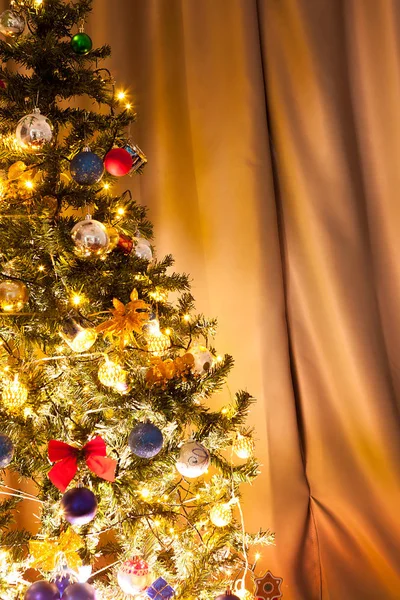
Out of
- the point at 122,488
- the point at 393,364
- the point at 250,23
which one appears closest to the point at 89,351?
the point at 122,488

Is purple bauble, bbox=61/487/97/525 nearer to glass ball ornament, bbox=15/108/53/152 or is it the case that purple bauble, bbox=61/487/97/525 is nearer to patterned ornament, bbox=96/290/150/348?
patterned ornament, bbox=96/290/150/348

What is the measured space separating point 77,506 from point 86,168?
581 mm

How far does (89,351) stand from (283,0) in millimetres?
1219

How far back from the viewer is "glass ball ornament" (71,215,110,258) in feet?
3.18

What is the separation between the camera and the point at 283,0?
5.36 feet

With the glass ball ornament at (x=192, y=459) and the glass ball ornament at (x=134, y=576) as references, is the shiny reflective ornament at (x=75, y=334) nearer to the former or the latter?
the glass ball ornament at (x=192, y=459)

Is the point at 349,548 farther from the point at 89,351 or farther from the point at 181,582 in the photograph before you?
the point at 89,351

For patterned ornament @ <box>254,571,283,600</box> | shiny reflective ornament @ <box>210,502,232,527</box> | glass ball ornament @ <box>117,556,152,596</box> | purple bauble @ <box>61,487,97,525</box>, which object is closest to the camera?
purple bauble @ <box>61,487,97,525</box>

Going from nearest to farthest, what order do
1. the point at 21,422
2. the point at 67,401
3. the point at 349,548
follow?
the point at 21,422, the point at 67,401, the point at 349,548

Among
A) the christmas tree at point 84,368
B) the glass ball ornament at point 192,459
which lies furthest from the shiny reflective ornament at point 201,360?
the glass ball ornament at point 192,459

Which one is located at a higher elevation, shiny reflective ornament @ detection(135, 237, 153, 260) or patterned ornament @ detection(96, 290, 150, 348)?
shiny reflective ornament @ detection(135, 237, 153, 260)

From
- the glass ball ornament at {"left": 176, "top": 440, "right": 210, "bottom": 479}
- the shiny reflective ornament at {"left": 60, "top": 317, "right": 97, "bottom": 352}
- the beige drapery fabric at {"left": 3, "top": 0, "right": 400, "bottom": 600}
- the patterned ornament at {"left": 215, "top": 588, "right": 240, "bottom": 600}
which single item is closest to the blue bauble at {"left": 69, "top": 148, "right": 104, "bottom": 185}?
the shiny reflective ornament at {"left": 60, "top": 317, "right": 97, "bottom": 352}

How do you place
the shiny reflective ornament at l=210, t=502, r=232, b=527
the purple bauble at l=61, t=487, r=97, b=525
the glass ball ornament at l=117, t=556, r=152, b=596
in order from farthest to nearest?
1. the shiny reflective ornament at l=210, t=502, r=232, b=527
2. the glass ball ornament at l=117, t=556, r=152, b=596
3. the purple bauble at l=61, t=487, r=97, b=525

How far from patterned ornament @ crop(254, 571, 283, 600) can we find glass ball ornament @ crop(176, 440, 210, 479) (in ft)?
1.78
